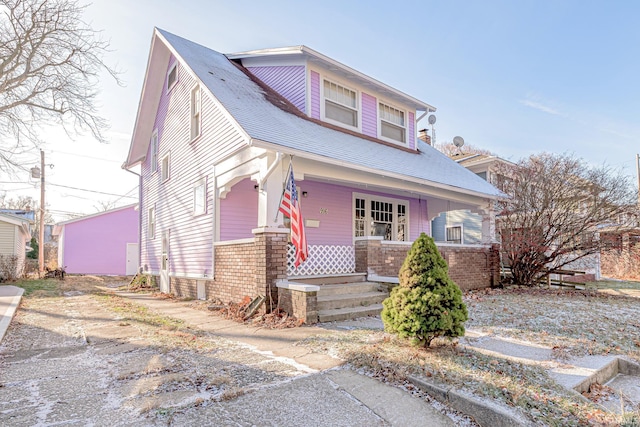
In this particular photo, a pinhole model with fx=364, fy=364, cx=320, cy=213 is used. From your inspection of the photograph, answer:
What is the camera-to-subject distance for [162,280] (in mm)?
12250

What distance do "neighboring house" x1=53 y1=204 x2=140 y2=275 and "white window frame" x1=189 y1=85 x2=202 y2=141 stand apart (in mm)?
14948

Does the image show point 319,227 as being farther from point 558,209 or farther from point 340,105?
point 558,209

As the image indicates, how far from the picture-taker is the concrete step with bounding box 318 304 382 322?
6.29 m

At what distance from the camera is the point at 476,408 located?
2803 mm

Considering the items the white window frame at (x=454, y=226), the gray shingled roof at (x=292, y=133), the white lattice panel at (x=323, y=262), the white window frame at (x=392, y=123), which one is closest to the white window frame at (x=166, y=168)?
the gray shingled roof at (x=292, y=133)

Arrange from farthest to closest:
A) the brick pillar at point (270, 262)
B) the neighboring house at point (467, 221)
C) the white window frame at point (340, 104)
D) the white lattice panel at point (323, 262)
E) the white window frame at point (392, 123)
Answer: the neighboring house at point (467, 221)
the white window frame at point (392, 123)
the white window frame at point (340, 104)
the white lattice panel at point (323, 262)
the brick pillar at point (270, 262)

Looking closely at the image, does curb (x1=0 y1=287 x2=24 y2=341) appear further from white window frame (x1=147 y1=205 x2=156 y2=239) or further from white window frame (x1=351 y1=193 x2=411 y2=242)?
white window frame (x1=351 y1=193 x2=411 y2=242)

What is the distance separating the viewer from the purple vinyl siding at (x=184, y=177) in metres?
9.29

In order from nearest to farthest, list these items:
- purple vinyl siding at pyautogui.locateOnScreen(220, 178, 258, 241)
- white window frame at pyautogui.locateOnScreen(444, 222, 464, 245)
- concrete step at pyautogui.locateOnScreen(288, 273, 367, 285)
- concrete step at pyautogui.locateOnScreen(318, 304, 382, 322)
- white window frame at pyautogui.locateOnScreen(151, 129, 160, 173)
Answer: concrete step at pyautogui.locateOnScreen(318, 304, 382, 322) → concrete step at pyautogui.locateOnScreen(288, 273, 367, 285) → purple vinyl siding at pyautogui.locateOnScreen(220, 178, 258, 241) → white window frame at pyautogui.locateOnScreen(151, 129, 160, 173) → white window frame at pyautogui.locateOnScreen(444, 222, 464, 245)

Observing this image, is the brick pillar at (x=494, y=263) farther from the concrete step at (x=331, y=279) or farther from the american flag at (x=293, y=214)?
the american flag at (x=293, y=214)

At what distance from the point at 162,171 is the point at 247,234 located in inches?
227

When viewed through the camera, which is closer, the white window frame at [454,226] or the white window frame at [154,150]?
the white window frame at [154,150]

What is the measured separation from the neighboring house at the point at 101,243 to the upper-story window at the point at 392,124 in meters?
17.8

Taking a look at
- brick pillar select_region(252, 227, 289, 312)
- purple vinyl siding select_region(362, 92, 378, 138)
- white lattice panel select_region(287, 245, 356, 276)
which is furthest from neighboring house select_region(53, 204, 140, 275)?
brick pillar select_region(252, 227, 289, 312)
